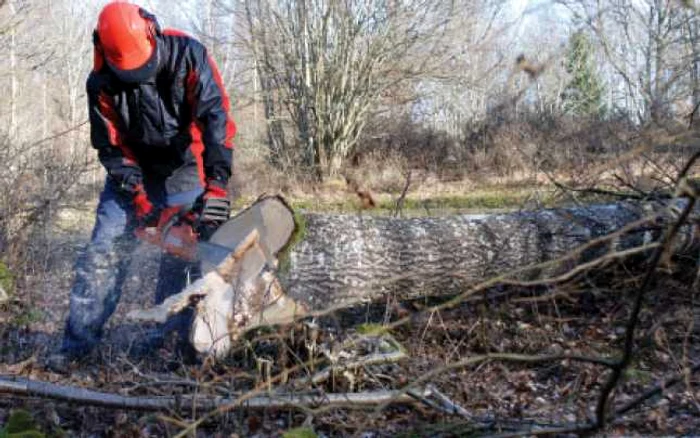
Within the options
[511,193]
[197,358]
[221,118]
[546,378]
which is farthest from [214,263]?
[511,193]

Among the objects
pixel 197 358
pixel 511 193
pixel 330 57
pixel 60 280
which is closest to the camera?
pixel 197 358

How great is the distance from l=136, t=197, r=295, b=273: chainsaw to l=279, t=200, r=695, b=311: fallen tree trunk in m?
0.16

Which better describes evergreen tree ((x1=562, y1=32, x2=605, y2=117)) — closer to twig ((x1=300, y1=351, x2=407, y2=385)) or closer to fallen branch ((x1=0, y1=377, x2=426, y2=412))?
twig ((x1=300, y1=351, x2=407, y2=385))

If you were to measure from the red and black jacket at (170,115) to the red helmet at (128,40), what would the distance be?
78 mm

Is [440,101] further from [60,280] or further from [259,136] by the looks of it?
[60,280]

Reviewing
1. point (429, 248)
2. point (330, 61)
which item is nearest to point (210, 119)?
point (429, 248)

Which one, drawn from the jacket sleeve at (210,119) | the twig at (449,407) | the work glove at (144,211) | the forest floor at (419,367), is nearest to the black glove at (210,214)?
the jacket sleeve at (210,119)

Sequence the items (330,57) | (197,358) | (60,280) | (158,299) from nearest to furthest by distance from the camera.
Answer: (197,358)
(158,299)
(60,280)
(330,57)

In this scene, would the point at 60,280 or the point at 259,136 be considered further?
the point at 259,136

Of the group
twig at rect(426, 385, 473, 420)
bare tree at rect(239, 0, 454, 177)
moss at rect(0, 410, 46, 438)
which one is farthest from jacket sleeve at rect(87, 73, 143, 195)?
bare tree at rect(239, 0, 454, 177)

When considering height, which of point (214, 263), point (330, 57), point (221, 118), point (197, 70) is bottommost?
point (214, 263)

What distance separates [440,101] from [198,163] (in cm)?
1488

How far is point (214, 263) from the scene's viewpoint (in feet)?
12.9

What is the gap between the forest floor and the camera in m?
2.88
